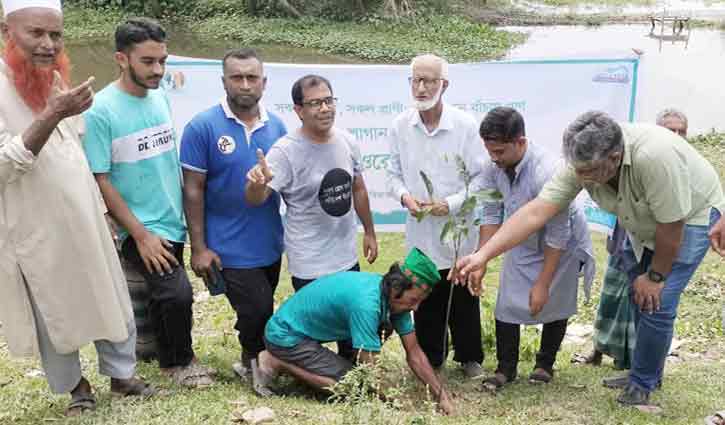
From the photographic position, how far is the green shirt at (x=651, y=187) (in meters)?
3.19

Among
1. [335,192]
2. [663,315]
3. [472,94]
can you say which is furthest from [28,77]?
[472,94]

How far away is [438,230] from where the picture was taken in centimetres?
416

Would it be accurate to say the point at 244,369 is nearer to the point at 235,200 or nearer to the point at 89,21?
the point at 235,200

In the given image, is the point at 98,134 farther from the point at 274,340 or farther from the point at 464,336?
the point at 464,336

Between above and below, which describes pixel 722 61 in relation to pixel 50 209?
below

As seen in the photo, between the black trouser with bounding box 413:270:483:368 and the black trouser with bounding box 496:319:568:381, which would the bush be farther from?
the black trouser with bounding box 496:319:568:381

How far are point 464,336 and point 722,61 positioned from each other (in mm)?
17551

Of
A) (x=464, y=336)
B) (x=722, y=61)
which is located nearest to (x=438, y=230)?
(x=464, y=336)

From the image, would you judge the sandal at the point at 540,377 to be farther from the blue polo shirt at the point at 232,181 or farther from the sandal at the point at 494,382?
the blue polo shirt at the point at 232,181

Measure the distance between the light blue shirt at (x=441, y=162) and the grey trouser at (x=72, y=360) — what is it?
5.60 ft

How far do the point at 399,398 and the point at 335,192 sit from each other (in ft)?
3.75

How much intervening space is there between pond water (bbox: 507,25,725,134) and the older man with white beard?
2735mm

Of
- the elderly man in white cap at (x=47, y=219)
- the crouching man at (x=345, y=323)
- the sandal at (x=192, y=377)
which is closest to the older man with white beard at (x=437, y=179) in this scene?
the crouching man at (x=345, y=323)

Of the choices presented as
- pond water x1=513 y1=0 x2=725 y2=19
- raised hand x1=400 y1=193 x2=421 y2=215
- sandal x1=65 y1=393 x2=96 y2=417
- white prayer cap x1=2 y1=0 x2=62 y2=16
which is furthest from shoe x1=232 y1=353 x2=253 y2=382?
pond water x1=513 y1=0 x2=725 y2=19
